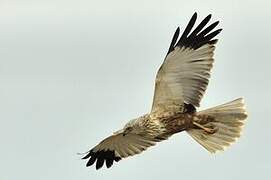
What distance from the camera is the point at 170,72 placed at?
468 inches

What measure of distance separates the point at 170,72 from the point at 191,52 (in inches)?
17.2

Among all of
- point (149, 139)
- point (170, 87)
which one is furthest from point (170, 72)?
point (149, 139)

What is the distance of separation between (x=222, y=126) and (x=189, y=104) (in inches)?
21.8

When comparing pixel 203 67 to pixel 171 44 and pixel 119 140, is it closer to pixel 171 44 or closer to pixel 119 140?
pixel 171 44

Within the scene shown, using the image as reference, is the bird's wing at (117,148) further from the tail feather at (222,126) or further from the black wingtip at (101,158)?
the tail feather at (222,126)

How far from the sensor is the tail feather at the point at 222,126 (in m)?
11.8

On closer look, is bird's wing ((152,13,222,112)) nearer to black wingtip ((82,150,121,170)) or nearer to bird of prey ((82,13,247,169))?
bird of prey ((82,13,247,169))

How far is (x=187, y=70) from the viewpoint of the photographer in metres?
12.0

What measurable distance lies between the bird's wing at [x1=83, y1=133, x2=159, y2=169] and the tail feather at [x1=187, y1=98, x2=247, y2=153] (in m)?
0.69

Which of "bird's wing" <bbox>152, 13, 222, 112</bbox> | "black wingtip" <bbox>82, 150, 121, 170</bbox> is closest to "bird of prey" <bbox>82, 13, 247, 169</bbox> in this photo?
"bird's wing" <bbox>152, 13, 222, 112</bbox>

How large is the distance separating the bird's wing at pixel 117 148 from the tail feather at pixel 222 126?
0.69m

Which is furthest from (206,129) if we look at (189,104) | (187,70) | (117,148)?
(117,148)

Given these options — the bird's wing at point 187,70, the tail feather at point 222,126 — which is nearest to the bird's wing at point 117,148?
the bird's wing at point 187,70

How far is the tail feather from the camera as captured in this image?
11.8m
